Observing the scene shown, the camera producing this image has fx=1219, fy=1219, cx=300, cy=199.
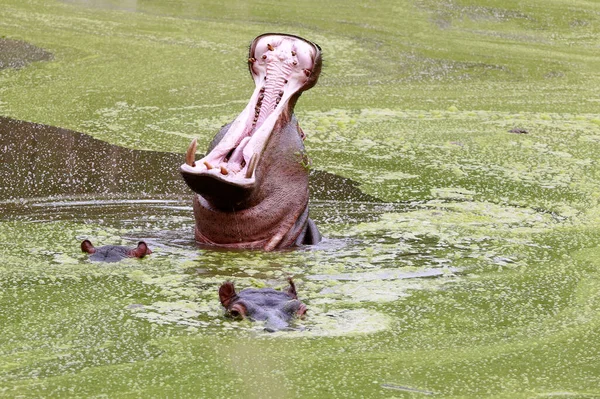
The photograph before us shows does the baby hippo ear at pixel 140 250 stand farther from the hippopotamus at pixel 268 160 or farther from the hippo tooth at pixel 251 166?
the hippo tooth at pixel 251 166

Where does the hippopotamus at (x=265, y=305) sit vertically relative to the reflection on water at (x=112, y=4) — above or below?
above

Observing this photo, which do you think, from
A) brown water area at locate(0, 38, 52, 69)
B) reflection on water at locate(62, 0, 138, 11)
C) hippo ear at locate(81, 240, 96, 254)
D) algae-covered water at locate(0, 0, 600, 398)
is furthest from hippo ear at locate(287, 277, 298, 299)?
reflection on water at locate(62, 0, 138, 11)

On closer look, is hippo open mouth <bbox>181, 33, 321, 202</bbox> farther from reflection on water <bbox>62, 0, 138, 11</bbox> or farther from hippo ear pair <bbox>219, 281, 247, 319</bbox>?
reflection on water <bbox>62, 0, 138, 11</bbox>

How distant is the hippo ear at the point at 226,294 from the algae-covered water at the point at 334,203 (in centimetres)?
6

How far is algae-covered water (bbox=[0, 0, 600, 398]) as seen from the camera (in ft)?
11.0

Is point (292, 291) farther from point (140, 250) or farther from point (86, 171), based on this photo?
point (86, 171)

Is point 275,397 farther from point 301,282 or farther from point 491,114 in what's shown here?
point 491,114

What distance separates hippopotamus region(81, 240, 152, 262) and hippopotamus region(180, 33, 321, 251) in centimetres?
31

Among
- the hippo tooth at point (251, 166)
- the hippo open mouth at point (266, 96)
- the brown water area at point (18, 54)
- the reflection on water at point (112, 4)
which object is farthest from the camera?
the reflection on water at point (112, 4)

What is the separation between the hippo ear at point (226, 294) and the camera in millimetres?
3664

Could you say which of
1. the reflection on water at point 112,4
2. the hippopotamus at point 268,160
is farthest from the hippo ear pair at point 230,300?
the reflection on water at point 112,4

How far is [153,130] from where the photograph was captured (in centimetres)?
662

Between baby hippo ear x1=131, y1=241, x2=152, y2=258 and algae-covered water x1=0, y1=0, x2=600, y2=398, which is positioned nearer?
algae-covered water x1=0, y1=0, x2=600, y2=398

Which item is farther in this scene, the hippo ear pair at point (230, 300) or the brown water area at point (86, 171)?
the brown water area at point (86, 171)
